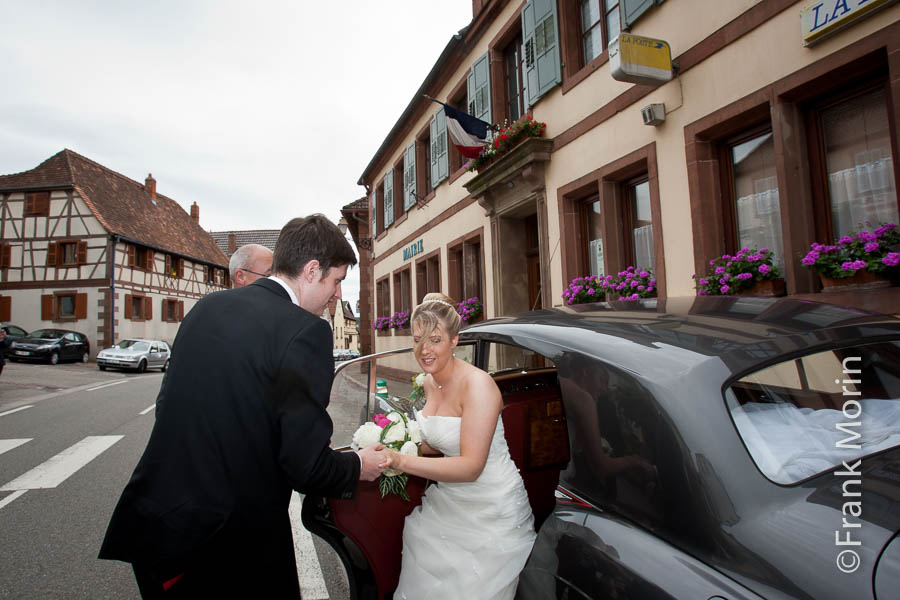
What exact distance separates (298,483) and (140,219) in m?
37.2

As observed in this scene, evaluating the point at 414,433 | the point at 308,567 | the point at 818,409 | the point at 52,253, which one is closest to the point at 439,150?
the point at 308,567

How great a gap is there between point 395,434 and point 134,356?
954 inches

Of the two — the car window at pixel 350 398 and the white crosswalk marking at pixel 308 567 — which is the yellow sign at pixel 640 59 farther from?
the white crosswalk marking at pixel 308 567

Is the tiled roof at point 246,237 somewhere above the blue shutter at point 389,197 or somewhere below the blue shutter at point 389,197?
above

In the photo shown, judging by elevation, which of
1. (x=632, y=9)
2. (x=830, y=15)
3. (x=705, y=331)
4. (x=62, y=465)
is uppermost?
(x=632, y=9)

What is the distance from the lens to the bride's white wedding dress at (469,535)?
2.04m

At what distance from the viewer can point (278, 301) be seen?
1.65 meters

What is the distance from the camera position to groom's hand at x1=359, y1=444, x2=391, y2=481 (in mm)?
1936

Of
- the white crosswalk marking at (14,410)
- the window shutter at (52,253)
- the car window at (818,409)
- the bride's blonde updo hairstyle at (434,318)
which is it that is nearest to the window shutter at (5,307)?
the window shutter at (52,253)

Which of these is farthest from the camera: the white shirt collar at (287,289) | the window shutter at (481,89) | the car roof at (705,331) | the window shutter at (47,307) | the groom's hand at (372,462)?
the window shutter at (47,307)

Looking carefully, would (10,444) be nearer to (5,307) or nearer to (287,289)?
(287,289)

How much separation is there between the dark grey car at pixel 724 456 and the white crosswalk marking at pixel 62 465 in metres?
4.88

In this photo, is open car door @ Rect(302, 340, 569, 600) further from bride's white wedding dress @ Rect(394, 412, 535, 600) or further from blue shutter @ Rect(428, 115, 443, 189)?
blue shutter @ Rect(428, 115, 443, 189)

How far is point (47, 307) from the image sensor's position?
2845 centimetres
